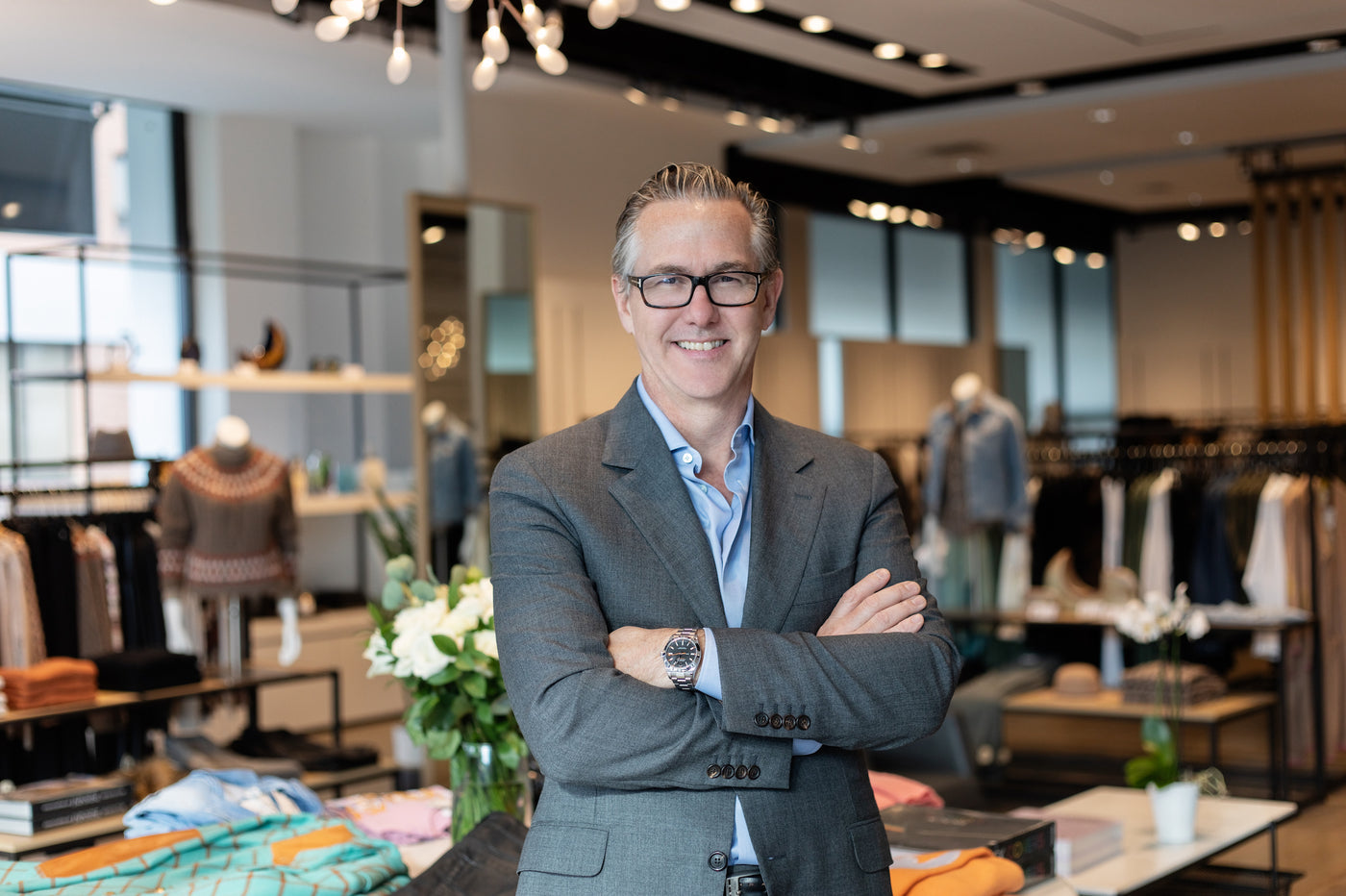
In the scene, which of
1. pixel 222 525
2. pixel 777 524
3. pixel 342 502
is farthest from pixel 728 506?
pixel 342 502

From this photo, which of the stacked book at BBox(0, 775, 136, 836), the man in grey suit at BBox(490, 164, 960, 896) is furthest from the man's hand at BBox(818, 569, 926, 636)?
the stacked book at BBox(0, 775, 136, 836)

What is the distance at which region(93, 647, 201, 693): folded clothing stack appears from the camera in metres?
5.00

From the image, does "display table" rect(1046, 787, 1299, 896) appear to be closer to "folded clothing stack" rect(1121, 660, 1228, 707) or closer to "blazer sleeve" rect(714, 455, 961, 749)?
"folded clothing stack" rect(1121, 660, 1228, 707)

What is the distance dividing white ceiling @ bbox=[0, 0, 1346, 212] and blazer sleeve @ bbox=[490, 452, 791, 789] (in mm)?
4772

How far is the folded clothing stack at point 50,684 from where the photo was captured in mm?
4660

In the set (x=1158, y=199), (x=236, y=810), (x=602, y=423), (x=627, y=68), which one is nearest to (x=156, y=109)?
(x=627, y=68)

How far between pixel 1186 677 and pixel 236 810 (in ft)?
15.0

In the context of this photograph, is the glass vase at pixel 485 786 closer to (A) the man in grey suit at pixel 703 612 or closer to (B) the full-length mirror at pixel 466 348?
(A) the man in grey suit at pixel 703 612

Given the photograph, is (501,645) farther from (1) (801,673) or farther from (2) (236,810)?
(2) (236,810)

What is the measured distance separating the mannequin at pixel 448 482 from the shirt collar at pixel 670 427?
494 centimetres

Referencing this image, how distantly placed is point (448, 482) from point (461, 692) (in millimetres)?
4256

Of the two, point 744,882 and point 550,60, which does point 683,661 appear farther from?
point 550,60

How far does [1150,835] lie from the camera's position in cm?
411

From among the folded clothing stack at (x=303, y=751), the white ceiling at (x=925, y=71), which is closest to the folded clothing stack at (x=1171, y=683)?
the white ceiling at (x=925, y=71)
